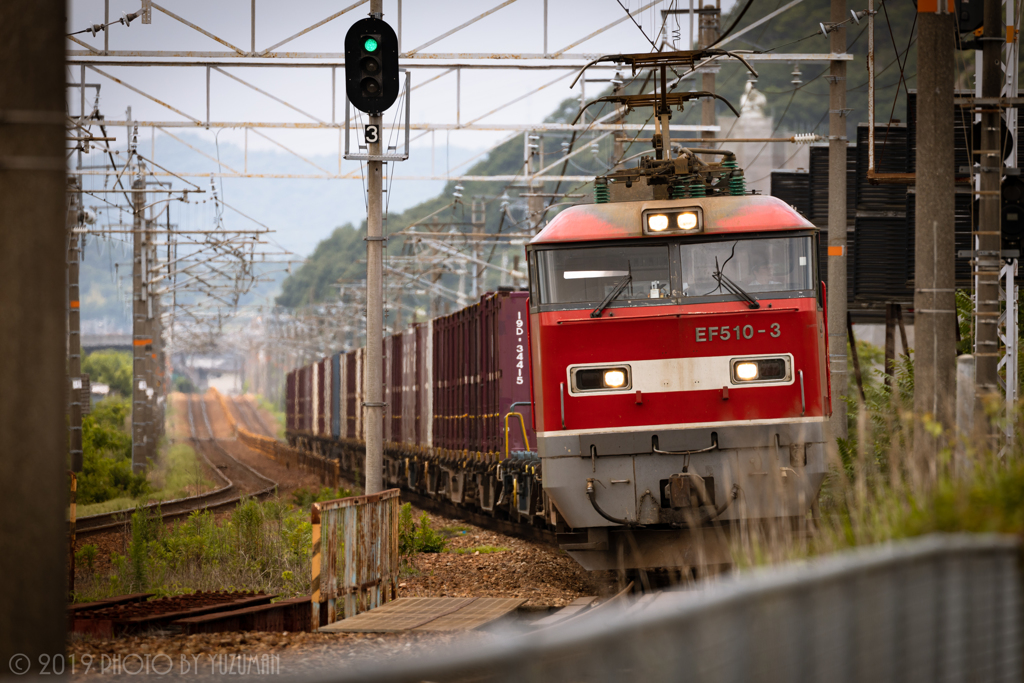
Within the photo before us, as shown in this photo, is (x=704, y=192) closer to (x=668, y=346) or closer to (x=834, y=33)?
(x=668, y=346)

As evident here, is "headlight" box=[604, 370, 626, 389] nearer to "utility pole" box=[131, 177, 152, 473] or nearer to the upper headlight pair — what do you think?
the upper headlight pair

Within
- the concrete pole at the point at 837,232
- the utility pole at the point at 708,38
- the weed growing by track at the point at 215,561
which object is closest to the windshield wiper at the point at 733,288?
the weed growing by track at the point at 215,561

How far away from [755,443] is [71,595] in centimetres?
770

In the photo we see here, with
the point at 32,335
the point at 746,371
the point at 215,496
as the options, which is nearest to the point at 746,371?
the point at 746,371

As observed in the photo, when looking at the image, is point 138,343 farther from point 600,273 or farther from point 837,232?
point 600,273

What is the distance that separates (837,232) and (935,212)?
6.63 meters

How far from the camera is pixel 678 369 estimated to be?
9.29 m

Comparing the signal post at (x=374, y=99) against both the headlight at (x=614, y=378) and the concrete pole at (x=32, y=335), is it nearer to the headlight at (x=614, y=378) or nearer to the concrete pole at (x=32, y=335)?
the headlight at (x=614, y=378)

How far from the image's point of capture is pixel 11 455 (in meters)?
3.54

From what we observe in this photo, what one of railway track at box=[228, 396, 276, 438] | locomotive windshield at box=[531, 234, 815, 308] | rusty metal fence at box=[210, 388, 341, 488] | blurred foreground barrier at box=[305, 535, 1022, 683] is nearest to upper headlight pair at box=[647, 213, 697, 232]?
locomotive windshield at box=[531, 234, 815, 308]

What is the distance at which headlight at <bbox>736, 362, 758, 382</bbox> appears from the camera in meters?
9.24

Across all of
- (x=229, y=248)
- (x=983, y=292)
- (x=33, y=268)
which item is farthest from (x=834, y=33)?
(x=229, y=248)

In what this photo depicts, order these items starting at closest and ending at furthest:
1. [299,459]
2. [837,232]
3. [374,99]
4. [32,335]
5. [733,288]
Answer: [32,335], [733,288], [374,99], [837,232], [299,459]

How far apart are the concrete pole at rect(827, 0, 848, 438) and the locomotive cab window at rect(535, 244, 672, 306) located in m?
7.07
